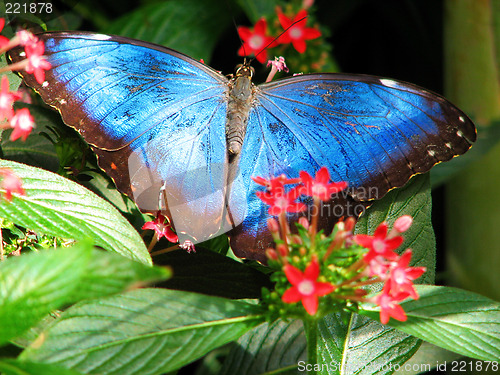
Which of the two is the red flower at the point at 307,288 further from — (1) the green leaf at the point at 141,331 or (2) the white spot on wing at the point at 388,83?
(2) the white spot on wing at the point at 388,83

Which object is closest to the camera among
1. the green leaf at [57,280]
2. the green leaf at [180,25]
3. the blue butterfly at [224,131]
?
the green leaf at [57,280]

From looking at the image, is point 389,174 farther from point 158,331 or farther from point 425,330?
point 158,331

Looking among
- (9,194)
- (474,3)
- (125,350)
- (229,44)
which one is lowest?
(125,350)

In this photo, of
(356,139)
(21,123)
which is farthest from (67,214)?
(356,139)

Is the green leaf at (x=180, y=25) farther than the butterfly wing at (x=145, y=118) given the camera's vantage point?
Yes

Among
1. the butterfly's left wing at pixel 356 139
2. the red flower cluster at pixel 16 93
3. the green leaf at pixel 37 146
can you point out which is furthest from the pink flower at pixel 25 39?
the butterfly's left wing at pixel 356 139

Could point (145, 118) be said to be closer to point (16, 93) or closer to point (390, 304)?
point (16, 93)

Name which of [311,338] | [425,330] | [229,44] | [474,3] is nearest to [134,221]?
[311,338]
